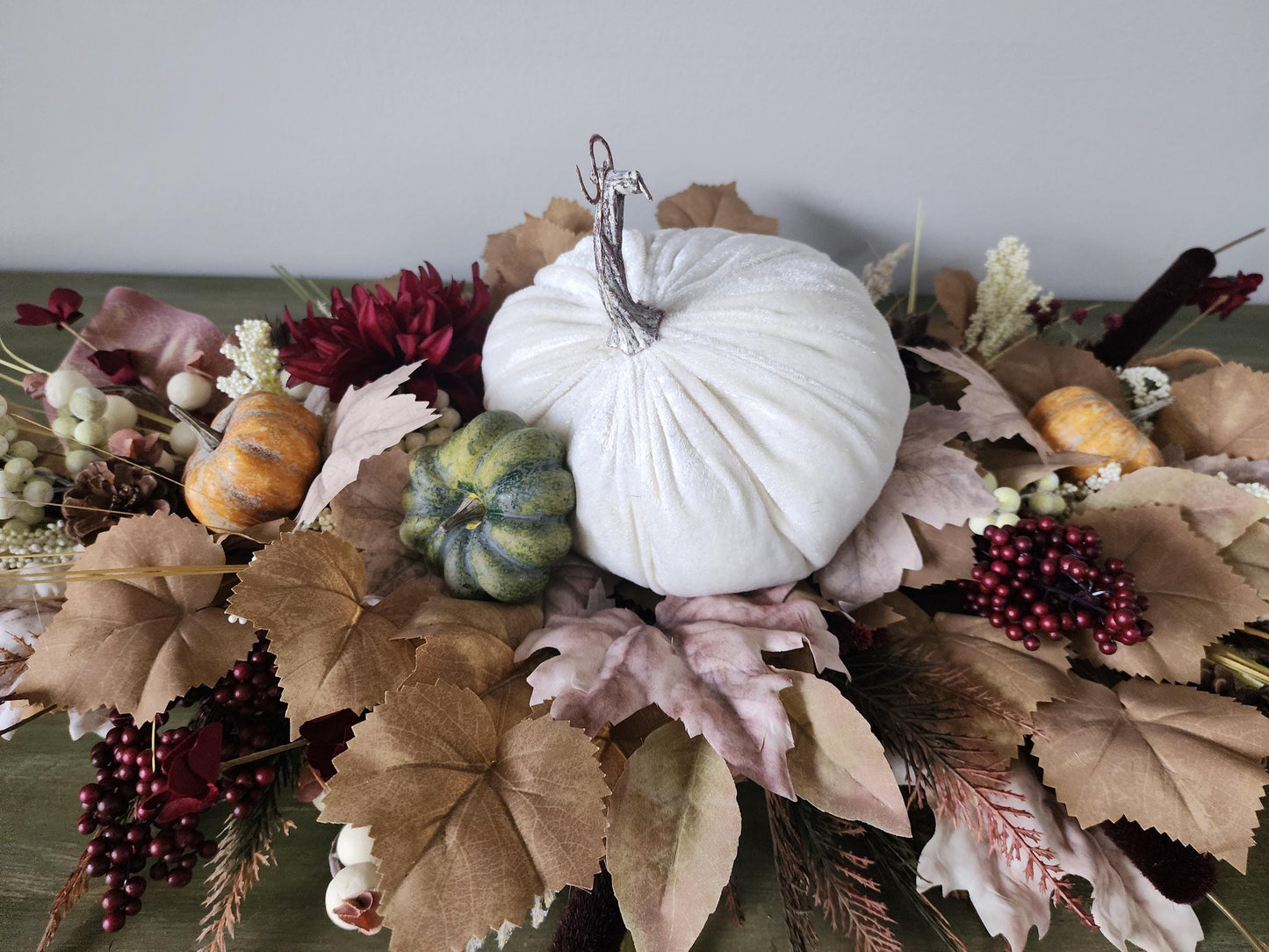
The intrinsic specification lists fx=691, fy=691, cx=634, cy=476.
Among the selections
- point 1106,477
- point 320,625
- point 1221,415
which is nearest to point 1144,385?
point 1221,415

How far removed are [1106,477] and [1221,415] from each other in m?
0.19

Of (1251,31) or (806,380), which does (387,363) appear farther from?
(1251,31)

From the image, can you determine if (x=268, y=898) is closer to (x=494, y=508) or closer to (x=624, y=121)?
(x=494, y=508)

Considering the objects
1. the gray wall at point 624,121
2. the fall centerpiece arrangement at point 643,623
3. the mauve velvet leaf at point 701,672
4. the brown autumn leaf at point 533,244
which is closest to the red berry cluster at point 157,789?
the fall centerpiece arrangement at point 643,623

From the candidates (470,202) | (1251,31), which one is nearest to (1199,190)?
(1251,31)

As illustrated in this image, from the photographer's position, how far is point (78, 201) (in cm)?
84

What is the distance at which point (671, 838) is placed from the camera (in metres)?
0.49

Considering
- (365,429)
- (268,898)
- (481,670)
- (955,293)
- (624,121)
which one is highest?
(624,121)

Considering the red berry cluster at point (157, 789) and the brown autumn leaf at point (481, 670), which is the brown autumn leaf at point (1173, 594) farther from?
the red berry cluster at point (157, 789)

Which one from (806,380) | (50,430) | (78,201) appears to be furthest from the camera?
(78,201)

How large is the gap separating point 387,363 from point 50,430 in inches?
12.6

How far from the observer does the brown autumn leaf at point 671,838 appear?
1.52ft

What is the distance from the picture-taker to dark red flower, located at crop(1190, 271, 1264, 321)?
78 cm

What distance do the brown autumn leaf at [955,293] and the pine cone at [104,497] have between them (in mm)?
835
